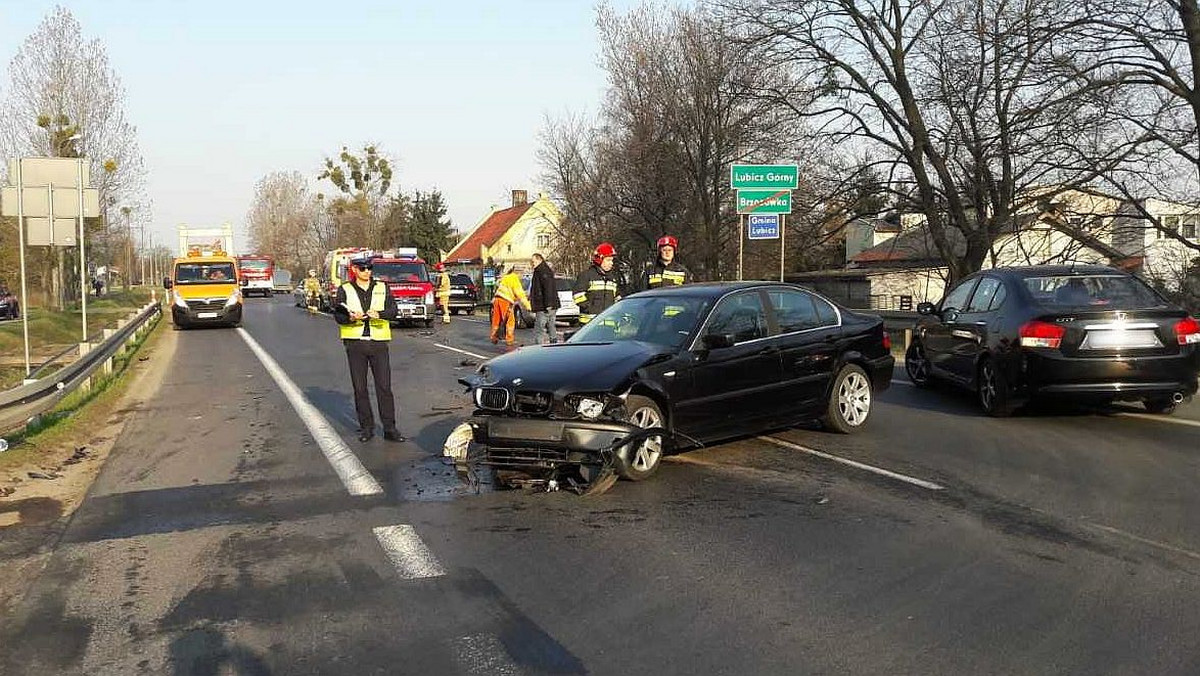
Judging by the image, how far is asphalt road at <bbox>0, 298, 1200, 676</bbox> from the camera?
400 centimetres

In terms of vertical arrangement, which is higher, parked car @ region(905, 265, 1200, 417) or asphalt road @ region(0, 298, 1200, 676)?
parked car @ region(905, 265, 1200, 417)

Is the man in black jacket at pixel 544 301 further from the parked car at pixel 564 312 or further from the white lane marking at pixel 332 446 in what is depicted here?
the parked car at pixel 564 312

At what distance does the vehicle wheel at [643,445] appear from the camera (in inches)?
270

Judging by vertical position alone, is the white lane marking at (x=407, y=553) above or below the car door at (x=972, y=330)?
below

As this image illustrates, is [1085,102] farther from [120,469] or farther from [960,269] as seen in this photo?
[120,469]

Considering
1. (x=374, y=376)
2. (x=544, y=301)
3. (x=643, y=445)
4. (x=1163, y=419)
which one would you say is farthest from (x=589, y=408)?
(x=544, y=301)

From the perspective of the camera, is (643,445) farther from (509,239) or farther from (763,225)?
(509,239)

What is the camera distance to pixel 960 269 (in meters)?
26.0

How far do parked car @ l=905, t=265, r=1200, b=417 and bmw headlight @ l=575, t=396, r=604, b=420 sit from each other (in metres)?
4.70

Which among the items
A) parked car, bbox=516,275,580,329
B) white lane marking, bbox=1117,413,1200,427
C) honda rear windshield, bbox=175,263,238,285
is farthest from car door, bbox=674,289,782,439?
honda rear windshield, bbox=175,263,238,285

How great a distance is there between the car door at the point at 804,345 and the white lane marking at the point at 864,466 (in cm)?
31

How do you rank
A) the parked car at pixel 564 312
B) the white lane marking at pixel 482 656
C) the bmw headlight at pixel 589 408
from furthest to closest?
the parked car at pixel 564 312, the bmw headlight at pixel 589 408, the white lane marking at pixel 482 656

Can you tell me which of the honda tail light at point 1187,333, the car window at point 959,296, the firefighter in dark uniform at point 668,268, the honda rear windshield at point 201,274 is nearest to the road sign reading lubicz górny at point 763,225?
the firefighter in dark uniform at point 668,268

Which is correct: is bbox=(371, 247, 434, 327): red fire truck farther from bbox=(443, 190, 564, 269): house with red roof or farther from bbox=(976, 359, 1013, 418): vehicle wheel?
bbox=(443, 190, 564, 269): house with red roof
